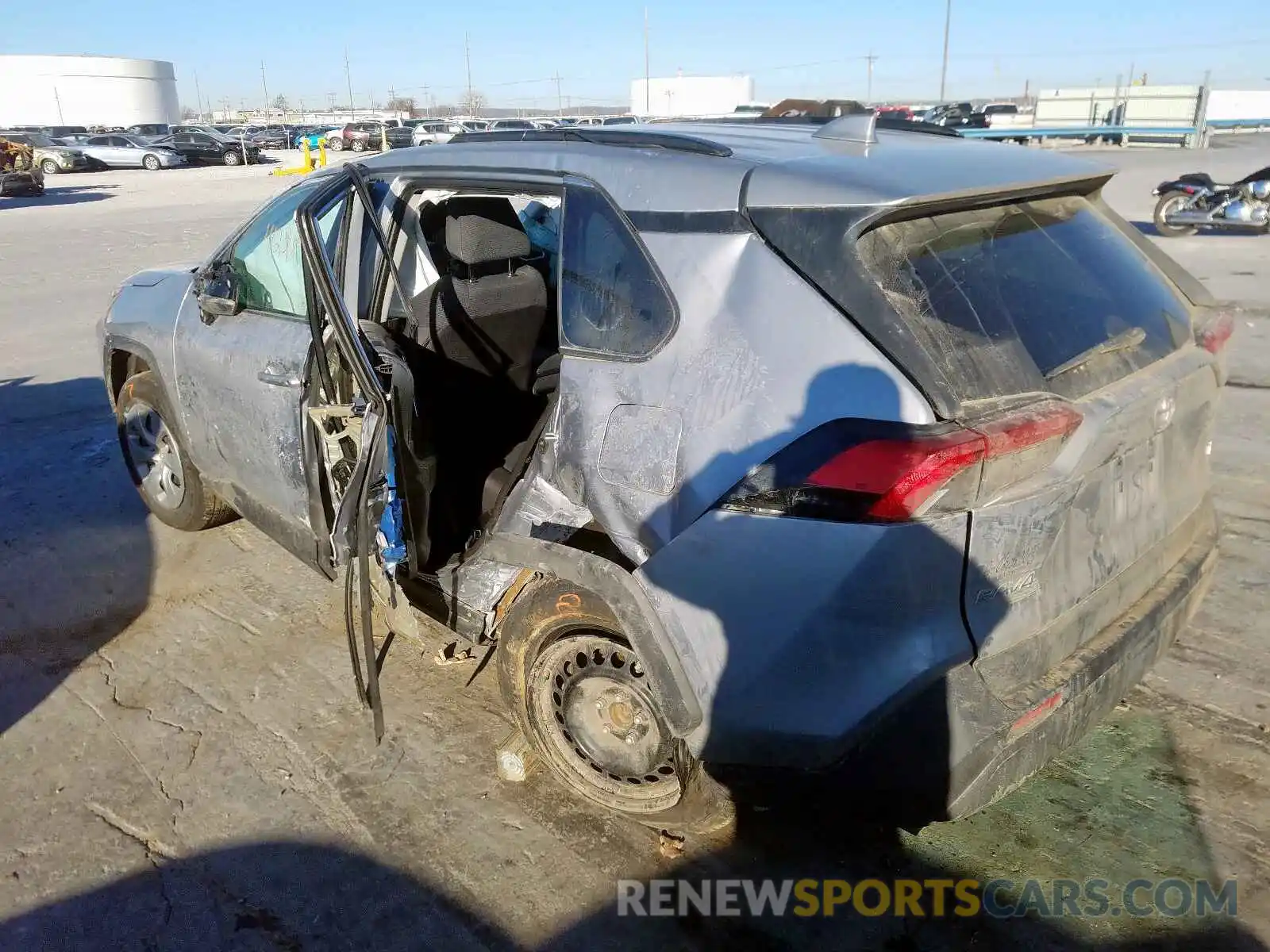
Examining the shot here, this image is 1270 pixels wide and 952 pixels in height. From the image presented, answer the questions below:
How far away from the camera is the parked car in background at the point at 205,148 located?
122ft

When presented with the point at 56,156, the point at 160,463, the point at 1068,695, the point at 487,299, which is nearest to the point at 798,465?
the point at 1068,695

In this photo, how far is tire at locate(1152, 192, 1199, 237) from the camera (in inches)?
566

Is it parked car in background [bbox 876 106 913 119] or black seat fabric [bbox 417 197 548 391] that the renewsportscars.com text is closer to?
black seat fabric [bbox 417 197 548 391]

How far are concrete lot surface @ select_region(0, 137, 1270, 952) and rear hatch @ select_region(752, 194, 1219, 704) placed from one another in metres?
0.70

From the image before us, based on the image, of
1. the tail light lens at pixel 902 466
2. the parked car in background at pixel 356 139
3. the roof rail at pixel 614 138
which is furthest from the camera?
the parked car in background at pixel 356 139

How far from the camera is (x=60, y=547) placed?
4.56 metres

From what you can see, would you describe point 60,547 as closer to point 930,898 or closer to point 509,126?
point 930,898

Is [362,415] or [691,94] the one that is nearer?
[362,415]

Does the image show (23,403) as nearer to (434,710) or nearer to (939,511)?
(434,710)

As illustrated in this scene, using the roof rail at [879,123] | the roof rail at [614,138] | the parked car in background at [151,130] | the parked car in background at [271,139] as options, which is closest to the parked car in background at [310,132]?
the parked car in background at [271,139]

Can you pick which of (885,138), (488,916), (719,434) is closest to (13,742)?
(488,916)

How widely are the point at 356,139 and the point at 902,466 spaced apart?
1836 inches

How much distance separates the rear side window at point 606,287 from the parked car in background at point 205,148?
40261 millimetres

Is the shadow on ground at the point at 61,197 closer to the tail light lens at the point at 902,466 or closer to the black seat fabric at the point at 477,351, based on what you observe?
the black seat fabric at the point at 477,351
